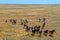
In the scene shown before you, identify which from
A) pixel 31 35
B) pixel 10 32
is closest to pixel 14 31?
pixel 10 32

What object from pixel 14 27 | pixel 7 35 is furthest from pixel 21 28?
pixel 7 35

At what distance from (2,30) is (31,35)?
2.48 meters

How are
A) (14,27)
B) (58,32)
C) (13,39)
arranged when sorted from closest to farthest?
(13,39) < (58,32) < (14,27)

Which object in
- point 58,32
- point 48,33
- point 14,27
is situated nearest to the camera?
point 48,33

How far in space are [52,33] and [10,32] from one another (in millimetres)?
2352

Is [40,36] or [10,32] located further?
[10,32]

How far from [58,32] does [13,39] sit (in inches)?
129

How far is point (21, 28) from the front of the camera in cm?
1825

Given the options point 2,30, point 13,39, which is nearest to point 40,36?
point 13,39

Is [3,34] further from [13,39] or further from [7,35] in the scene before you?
[13,39]

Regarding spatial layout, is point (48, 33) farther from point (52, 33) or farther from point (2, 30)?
point (2, 30)

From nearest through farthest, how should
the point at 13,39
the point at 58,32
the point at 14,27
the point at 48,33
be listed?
the point at 13,39 → the point at 48,33 → the point at 58,32 → the point at 14,27

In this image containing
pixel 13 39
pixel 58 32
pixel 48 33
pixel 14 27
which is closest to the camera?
pixel 13 39

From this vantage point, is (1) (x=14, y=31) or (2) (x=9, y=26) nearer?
(1) (x=14, y=31)
